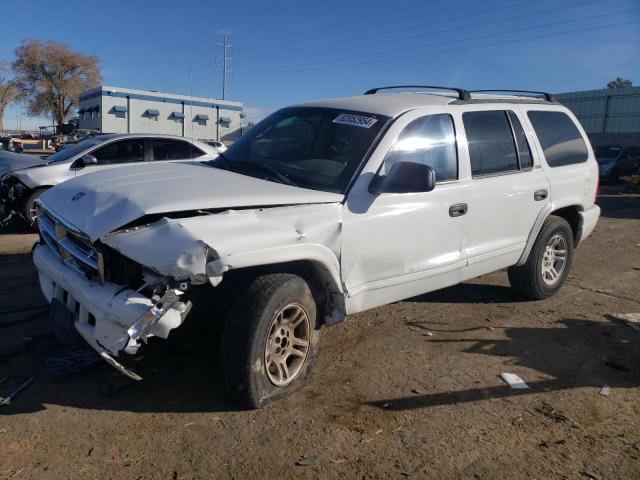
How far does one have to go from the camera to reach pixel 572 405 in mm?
3488

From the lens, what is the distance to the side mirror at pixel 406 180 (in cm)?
350

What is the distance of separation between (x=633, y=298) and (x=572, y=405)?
295 cm

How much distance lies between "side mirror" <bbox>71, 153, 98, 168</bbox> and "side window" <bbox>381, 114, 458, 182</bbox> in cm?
623

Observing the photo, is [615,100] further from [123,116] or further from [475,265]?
[475,265]

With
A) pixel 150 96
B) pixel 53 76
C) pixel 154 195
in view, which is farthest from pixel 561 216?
pixel 53 76

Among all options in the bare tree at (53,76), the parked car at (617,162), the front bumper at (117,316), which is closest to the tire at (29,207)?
the front bumper at (117,316)

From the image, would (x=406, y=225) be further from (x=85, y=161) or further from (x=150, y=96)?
(x=150, y=96)

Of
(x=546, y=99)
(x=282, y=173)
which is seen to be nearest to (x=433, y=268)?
(x=282, y=173)

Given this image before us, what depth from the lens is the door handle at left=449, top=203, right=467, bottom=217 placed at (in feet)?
13.6

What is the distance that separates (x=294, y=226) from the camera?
3.22m


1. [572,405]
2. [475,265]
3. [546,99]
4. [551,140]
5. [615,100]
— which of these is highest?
[615,100]

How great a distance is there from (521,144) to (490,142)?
0.53 m

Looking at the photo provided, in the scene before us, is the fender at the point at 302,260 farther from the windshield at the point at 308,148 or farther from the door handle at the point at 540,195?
the door handle at the point at 540,195

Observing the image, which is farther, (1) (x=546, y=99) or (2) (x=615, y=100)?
(2) (x=615, y=100)
